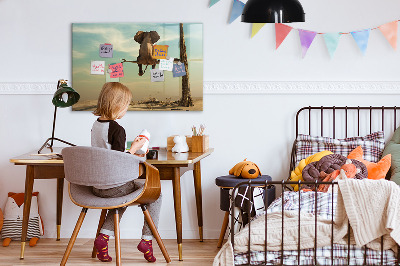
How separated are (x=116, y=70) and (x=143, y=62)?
0.21 m

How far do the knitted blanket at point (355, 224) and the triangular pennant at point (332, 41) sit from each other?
1567mm

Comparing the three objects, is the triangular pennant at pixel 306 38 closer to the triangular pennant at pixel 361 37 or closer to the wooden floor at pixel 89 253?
the triangular pennant at pixel 361 37

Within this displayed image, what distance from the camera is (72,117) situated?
4.47m

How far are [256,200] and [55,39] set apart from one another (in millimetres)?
1904

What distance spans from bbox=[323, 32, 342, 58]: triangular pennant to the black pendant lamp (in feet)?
4.02

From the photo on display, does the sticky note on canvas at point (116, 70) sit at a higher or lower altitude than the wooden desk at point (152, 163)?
higher

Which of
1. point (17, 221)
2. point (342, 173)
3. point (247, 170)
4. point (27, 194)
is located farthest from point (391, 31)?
point (17, 221)

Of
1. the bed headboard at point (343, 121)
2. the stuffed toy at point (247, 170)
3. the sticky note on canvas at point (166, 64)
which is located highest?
the sticky note on canvas at point (166, 64)

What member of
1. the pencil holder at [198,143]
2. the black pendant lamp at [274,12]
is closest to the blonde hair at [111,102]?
the pencil holder at [198,143]

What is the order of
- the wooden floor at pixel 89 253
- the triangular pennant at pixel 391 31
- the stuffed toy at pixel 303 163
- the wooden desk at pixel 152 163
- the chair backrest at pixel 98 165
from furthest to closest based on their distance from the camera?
the triangular pennant at pixel 391 31, the stuffed toy at pixel 303 163, the wooden floor at pixel 89 253, the wooden desk at pixel 152 163, the chair backrest at pixel 98 165

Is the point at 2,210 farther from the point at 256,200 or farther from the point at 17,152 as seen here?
the point at 256,200

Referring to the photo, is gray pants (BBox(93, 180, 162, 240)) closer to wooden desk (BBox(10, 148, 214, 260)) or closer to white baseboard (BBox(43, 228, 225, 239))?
wooden desk (BBox(10, 148, 214, 260))

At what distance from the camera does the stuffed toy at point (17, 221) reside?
430cm

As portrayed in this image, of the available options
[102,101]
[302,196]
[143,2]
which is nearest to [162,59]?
[143,2]
